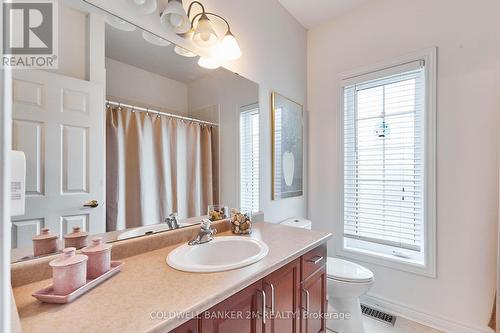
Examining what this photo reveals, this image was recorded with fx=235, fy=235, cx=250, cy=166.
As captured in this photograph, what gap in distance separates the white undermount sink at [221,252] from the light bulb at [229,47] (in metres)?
1.13

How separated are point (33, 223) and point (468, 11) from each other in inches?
109

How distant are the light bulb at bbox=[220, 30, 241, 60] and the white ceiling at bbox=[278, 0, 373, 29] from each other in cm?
94

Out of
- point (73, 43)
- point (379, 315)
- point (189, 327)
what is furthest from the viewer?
point (379, 315)

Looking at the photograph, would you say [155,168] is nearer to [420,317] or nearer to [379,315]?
[379,315]

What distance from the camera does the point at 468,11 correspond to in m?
1.65

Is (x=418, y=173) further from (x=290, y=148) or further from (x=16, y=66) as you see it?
A: (x=16, y=66)

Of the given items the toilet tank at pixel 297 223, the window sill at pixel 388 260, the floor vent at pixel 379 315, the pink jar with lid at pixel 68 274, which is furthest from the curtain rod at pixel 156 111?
the floor vent at pixel 379 315

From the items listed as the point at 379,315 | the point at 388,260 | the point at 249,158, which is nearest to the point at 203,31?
the point at 249,158

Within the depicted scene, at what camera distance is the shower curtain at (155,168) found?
42.4 inches

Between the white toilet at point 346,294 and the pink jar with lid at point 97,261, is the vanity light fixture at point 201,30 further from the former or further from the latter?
the white toilet at point 346,294

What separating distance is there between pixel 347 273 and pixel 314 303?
431mm

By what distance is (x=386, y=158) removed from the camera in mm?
2010

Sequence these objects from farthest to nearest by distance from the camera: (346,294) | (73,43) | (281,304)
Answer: (346,294)
(281,304)
(73,43)

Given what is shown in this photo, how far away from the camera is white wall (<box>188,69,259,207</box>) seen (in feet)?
4.92
